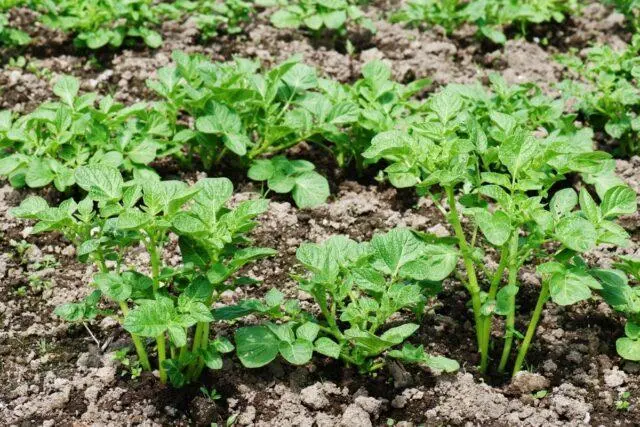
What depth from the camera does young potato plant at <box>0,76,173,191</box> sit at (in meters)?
3.71

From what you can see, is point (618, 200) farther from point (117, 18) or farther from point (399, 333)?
point (117, 18)

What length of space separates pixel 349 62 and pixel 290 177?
1.24m

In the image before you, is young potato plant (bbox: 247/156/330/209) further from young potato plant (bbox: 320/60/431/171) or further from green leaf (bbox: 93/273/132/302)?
green leaf (bbox: 93/273/132/302)

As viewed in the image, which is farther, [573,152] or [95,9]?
[95,9]

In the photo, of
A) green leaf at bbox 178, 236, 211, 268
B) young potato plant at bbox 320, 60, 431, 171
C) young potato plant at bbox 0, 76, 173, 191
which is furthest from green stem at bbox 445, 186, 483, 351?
young potato plant at bbox 0, 76, 173, 191

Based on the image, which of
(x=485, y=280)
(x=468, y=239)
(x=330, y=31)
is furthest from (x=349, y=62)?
(x=485, y=280)

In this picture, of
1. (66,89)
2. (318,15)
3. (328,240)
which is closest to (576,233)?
(328,240)

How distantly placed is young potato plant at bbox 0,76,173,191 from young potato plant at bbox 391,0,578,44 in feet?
6.36

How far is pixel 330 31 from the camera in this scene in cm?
518

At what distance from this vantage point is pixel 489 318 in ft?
9.85

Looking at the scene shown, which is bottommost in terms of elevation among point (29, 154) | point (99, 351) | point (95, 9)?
point (99, 351)

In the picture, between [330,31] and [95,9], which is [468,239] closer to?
[330,31]

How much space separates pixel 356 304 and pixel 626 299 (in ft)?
3.18

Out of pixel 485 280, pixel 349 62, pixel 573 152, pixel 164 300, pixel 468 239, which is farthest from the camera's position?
pixel 349 62
